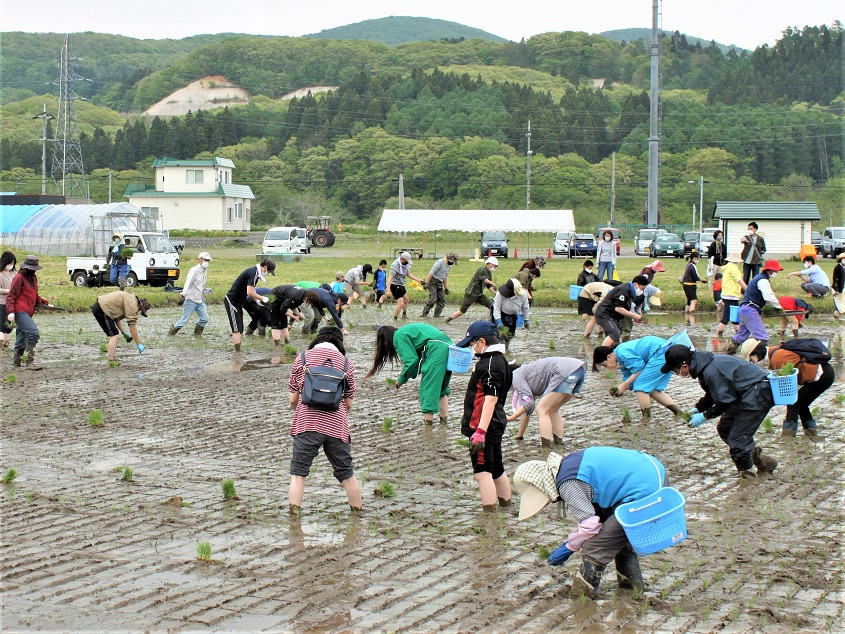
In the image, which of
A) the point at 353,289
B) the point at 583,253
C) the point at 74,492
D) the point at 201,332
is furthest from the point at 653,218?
the point at 74,492

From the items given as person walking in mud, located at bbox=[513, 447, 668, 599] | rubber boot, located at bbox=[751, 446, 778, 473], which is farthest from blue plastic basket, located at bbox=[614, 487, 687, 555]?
rubber boot, located at bbox=[751, 446, 778, 473]

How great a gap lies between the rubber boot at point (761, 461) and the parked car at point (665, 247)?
42046mm

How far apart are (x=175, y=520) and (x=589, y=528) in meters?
3.41

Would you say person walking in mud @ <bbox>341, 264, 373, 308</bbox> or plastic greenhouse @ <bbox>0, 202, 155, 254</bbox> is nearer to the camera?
person walking in mud @ <bbox>341, 264, 373, 308</bbox>

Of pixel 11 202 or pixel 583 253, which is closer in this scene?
pixel 583 253

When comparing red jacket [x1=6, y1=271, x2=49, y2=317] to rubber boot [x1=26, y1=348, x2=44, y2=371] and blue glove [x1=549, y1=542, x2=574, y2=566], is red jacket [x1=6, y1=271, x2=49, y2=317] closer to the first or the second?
rubber boot [x1=26, y1=348, x2=44, y2=371]

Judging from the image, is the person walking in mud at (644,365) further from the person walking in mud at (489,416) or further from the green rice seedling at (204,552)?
the green rice seedling at (204,552)

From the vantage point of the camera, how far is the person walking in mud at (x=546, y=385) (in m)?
9.83

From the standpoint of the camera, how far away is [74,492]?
Result: 8523mm

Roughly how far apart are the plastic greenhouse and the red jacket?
2723 cm

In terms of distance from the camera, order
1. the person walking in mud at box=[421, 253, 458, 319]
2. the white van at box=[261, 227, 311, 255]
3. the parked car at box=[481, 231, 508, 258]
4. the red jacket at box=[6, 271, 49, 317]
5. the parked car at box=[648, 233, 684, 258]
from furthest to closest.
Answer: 1. the white van at box=[261, 227, 311, 255]
2. the parked car at box=[648, 233, 684, 258]
3. the parked car at box=[481, 231, 508, 258]
4. the person walking in mud at box=[421, 253, 458, 319]
5. the red jacket at box=[6, 271, 49, 317]

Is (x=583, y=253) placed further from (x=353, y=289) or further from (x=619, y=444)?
(x=619, y=444)

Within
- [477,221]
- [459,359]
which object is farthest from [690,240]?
[459,359]

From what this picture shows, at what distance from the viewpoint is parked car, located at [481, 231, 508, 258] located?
161 feet
